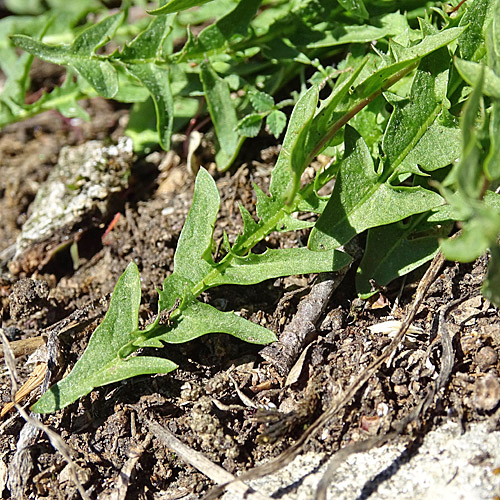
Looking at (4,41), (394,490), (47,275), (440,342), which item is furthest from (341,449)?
(4,41)

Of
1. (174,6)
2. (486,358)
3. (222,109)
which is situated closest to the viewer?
(486,358)

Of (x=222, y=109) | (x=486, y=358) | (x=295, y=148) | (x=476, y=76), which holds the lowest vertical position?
(x=486, y=358)

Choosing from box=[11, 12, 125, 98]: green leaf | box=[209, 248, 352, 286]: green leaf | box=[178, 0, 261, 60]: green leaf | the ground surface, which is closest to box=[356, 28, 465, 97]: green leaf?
box=[209, 248, 352, 286]: green leaf

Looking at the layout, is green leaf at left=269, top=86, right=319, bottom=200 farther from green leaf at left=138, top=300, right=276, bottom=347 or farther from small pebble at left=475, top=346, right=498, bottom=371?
small pebble at left=475, top=346, right=498, bottom=371

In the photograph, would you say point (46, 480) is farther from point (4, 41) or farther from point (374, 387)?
point (4, 41)

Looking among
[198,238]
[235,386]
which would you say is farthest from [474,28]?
[235,386]

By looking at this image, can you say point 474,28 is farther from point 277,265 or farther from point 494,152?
point 277,265
